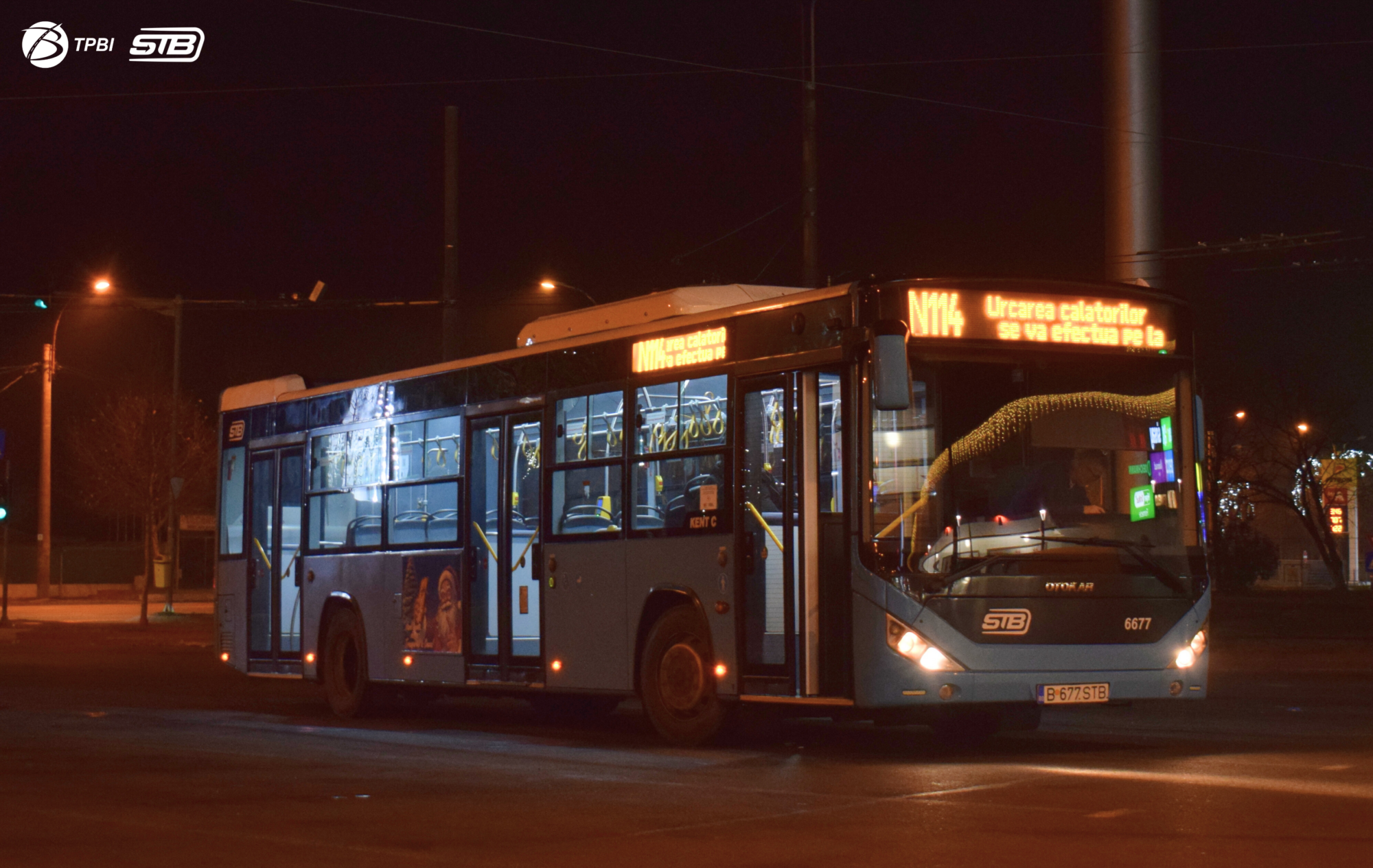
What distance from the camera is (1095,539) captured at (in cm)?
1209

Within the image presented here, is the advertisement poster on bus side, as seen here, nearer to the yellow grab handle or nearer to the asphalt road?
the asphalt road

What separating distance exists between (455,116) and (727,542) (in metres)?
17.2

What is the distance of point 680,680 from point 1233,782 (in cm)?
418

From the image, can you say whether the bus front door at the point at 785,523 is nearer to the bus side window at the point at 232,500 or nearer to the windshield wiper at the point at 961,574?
the windshield wiper at the point at 961,574

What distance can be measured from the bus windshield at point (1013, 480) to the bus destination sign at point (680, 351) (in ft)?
5.84

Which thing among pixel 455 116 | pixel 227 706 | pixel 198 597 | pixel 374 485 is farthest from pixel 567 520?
pixel 198 597

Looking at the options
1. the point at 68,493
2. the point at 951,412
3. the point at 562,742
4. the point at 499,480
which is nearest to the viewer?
the point at 951,412

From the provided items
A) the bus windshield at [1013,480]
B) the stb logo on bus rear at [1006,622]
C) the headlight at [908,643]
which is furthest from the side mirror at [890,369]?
the stb logo on bus rear at [1006,622]

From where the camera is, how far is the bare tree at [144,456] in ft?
221

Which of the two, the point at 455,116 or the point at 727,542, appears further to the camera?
the point at 455,116

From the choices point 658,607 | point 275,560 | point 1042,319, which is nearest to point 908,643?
point 1042,319

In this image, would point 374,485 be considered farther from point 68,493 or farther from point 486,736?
point 68,493

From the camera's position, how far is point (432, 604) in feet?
53.2

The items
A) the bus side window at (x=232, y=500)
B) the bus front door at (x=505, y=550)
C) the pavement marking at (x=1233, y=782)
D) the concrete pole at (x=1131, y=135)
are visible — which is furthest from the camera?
the concrete pole at (x=1131, y=135)
